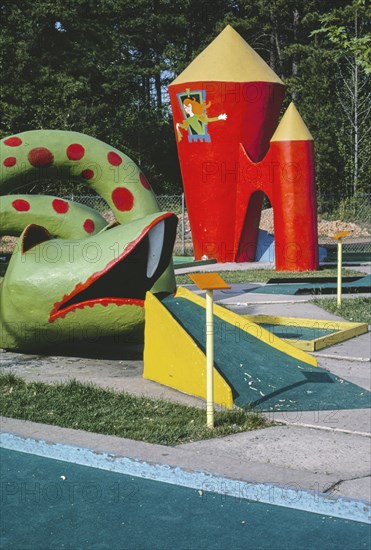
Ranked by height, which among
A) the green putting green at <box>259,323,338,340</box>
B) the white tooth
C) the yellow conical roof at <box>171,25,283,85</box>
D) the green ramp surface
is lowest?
the green putting green at <box>259,323,338,340</box>

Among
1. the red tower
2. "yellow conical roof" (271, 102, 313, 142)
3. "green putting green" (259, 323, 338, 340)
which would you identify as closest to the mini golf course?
"green putting green" (259, 323, 338, 340)

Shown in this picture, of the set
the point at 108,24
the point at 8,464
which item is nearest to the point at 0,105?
the point at 108,24

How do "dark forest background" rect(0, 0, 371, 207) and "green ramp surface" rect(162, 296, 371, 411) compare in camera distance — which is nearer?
"green ramp surface" rect(162, 296, 371, 411)

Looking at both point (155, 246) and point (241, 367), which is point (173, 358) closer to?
point (241, 367)

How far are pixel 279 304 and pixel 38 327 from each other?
16.1 feet

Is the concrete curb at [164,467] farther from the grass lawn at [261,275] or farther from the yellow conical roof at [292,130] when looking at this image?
the yellow conical roof at [292,130]

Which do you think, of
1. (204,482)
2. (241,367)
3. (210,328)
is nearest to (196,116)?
(241,367)

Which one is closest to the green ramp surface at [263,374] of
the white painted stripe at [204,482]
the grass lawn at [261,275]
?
the white painted stripe at [204,482]

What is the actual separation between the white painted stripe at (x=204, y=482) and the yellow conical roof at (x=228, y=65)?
1442 cm

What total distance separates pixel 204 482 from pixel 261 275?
11977 millimetres

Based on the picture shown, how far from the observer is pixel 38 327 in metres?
7.66

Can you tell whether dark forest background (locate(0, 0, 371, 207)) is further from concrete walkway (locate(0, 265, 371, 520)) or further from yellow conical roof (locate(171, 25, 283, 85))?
concrete walkway (locate(0, 265, 371, 520))

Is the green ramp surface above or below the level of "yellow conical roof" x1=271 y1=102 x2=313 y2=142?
below

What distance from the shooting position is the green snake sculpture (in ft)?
23.9
